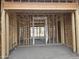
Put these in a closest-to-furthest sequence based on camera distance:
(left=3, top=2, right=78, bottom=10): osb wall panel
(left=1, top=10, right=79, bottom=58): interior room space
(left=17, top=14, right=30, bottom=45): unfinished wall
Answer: (left=3, top=2, right=78, bottom=10): osb wall panel → (left=1, top=10, right=79, bottom=58): interior room space → (left=17, top=14, right=30, bottom=45): unfinished wall

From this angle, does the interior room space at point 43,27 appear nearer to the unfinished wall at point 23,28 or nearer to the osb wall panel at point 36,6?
the unfinished wall at point 23,28

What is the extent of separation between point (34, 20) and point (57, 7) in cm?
505

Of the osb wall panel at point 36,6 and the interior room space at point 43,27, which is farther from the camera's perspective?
the interior room space at point 43,27

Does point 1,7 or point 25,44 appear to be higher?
point 1,7

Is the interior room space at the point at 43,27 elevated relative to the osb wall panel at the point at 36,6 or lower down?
lower down

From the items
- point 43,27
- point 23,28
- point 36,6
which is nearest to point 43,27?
point 43,27

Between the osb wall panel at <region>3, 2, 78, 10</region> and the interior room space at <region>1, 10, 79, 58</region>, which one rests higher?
the osb wall panel at <region>3, 2, 78, 10</region>

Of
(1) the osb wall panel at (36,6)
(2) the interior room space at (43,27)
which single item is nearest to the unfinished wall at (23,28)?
(2) the interior room space at (43,27)

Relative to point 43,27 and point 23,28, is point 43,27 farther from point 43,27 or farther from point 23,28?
point 23,28

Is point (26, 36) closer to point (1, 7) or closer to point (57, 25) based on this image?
point (57, 25)

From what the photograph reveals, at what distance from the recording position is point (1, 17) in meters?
8.01

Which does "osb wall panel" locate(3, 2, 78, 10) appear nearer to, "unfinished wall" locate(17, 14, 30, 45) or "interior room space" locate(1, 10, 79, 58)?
"interior room space" locate(1, 10, 79, 58)

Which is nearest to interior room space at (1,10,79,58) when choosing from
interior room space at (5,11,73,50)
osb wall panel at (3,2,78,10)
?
interior room space at (5,11,73,50)

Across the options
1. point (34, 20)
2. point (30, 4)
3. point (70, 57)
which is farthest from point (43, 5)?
point (34, 20)
